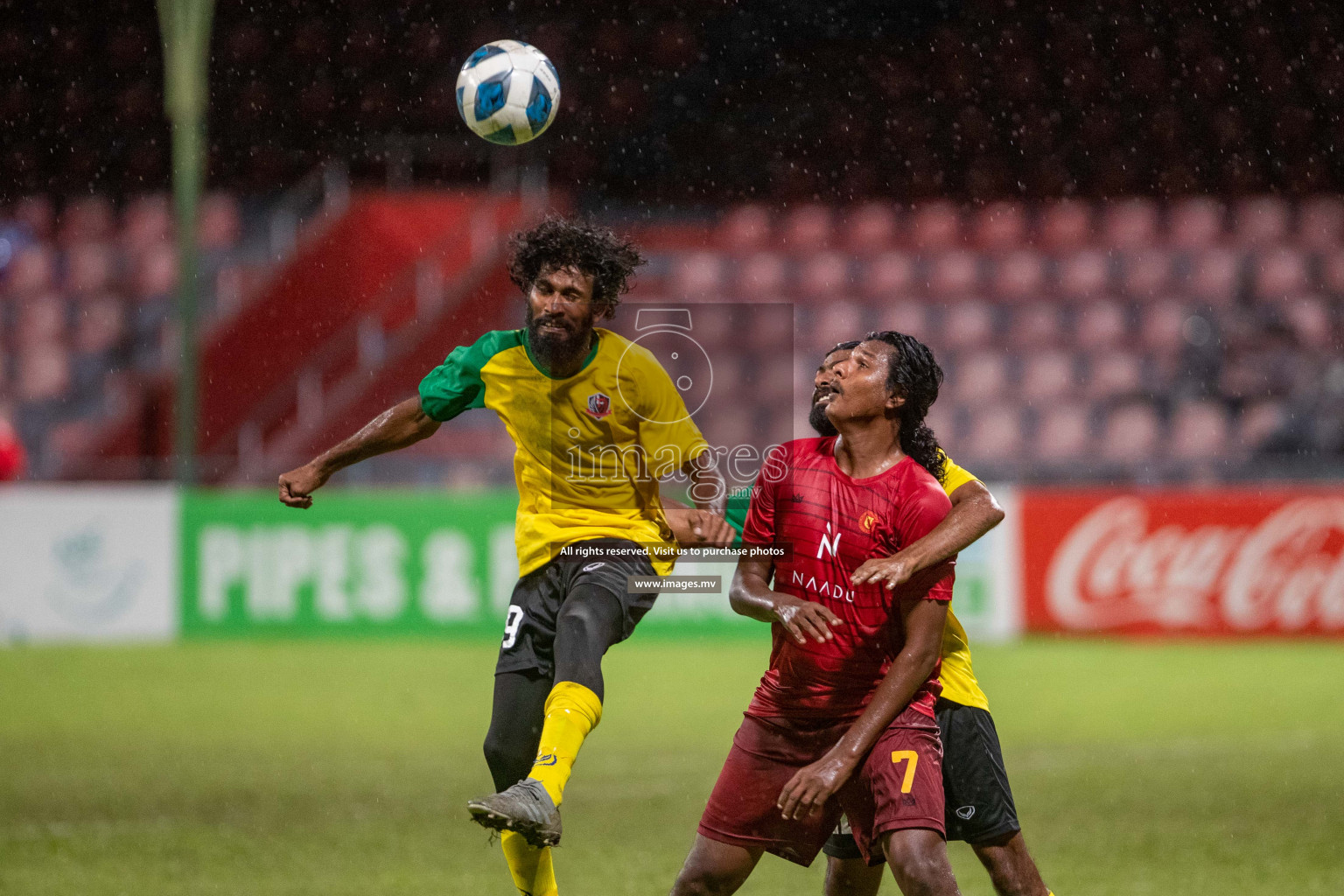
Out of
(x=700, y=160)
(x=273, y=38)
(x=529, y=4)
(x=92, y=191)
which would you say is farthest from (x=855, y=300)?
(x=92, y=191)

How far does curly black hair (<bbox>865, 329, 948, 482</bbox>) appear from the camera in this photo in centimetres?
372

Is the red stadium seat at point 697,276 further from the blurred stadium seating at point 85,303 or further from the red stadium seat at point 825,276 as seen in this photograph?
the blurred stadium seating at point 85,303

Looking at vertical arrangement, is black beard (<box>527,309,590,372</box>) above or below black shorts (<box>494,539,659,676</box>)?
above

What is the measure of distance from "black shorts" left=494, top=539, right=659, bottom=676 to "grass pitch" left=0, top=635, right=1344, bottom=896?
118cm

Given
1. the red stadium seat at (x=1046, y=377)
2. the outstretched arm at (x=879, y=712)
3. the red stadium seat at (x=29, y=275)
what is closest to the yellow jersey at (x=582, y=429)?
the outstretched arm at (x=879, y=712)

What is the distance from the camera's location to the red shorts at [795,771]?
11.5 ft

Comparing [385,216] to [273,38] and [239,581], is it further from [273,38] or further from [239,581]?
[239,581]

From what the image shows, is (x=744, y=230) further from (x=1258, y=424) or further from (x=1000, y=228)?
(x=1258, y=424)

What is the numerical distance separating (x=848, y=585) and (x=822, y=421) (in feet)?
1.71

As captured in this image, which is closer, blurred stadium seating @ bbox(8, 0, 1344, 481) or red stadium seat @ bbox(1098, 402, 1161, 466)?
red stadium seat @ bbox(1098, 402, 1161, 466)

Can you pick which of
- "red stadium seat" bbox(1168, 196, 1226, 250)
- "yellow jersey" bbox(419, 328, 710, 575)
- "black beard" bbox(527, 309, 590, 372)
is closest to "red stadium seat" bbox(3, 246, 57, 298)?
"red stadium seat" bbox(1168, 196, 1226, 250)

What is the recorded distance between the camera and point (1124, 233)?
58.0 feet

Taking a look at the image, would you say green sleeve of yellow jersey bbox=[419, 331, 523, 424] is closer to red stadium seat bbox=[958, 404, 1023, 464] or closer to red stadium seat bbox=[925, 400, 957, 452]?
red stadium seat bbox=[958, 404, 1023, 464]

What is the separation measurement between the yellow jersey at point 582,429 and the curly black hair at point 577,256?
172 mm
